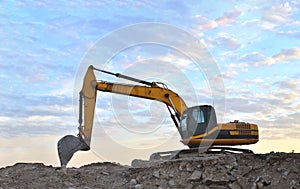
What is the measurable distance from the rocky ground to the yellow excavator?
7.12 ft

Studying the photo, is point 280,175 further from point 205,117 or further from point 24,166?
point 24,166

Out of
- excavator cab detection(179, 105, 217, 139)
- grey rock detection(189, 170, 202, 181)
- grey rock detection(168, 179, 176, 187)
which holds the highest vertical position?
excavator cab detection(179, 105, 217, 139)

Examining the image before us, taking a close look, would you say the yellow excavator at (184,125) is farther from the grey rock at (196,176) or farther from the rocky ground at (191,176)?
the grey rock at (196,176)

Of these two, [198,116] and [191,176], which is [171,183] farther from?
[198,116]

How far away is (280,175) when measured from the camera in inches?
417

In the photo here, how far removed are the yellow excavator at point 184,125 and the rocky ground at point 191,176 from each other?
7.12 ft

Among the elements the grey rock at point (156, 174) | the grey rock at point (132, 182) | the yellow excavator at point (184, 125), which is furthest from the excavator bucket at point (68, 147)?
the grey rock at point (156, 174)

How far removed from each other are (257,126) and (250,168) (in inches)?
215

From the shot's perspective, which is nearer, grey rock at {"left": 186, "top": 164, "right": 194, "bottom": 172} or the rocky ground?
the rocky ground

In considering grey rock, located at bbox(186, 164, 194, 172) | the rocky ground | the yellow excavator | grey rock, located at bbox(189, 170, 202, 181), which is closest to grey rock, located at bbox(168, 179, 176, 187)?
the rocky ground

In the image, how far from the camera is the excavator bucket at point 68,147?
46.2 feet

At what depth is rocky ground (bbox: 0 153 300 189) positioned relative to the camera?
10.6 metres

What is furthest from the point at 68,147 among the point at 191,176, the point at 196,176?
the point at 196,176

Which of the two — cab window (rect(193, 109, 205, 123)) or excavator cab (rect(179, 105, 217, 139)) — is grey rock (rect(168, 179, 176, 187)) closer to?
excavator cab (rect(179, 105, 217, 139))
